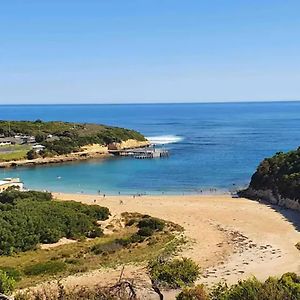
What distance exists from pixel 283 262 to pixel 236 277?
13.1 ft

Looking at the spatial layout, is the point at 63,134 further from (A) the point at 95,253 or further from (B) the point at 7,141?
(A) the point at 95,253

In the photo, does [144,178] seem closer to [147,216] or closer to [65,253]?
[147,216]

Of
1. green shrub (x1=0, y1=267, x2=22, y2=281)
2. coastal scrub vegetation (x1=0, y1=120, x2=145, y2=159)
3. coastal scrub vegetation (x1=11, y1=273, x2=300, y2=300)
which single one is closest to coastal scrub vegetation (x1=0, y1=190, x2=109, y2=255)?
green shrub (x1=0, y1=267, x2=22, y2=281)

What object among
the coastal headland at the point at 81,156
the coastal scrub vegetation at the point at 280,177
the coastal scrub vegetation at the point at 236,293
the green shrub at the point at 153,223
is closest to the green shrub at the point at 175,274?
the coastal scrub vegetation at the point at 236,293

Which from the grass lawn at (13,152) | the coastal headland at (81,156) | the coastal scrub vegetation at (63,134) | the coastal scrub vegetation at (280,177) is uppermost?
the coastal scrub vegetation at (280,177)

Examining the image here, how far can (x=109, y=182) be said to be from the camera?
60938 millimetres

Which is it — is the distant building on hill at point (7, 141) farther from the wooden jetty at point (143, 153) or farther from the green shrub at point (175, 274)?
the green shrub at point (175, 274)

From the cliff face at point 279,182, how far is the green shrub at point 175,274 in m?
24.9

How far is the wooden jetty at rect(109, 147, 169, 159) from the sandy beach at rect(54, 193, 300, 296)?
33.9m

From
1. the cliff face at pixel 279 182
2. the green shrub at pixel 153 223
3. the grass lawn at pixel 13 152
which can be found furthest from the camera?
the grass lawn at pixel 13 152

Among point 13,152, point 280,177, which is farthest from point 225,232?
point 13,152

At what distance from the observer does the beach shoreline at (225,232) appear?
87.4 ft

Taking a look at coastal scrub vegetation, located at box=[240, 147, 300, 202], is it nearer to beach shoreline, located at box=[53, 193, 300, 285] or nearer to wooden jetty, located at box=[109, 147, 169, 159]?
beach shoreline, located at box=[53, 193, 300, 285]

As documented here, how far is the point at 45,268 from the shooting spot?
26.8 metres
